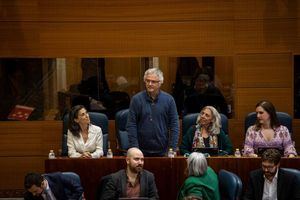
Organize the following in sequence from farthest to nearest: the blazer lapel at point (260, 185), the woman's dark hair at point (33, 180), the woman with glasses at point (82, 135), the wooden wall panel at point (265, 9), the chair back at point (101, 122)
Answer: the wooden wall panel at point (265, 9) → the chair back at point (101, 122) → the woman with glasses at point (82, 135) → the blazer lapel at point (260, 185) → the woman's dark hair at point (33, 180)

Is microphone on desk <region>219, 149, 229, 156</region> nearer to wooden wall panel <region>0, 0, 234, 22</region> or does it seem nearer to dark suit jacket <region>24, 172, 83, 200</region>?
dark suit jacket <region>24, 172, 83, 200</region>

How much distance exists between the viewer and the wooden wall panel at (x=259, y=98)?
7898 mm

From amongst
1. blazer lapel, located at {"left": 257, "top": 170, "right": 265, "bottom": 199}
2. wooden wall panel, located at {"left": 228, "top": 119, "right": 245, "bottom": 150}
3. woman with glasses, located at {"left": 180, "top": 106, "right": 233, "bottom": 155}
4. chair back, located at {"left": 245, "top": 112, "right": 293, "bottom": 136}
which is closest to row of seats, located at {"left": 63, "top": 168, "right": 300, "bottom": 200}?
blazer lapel, located at {"left": 257, "top": 170, "right": 265, "bottom": 199}

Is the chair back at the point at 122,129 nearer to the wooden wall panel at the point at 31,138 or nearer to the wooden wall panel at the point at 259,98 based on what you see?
the wooden wall panel at the point at 31,138

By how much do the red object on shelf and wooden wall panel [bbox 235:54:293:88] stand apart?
2.61 metres

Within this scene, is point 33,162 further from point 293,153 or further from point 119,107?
point 293,153

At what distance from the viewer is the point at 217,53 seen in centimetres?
788

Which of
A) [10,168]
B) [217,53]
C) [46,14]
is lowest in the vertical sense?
[10,168]

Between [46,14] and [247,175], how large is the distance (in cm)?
322

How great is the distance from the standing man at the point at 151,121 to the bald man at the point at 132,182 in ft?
2.16

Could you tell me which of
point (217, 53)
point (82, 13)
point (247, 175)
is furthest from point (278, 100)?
point (82, 13)

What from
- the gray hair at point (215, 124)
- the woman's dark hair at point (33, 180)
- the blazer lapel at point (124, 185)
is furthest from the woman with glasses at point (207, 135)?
the woman's dark hair at point (33, 180)

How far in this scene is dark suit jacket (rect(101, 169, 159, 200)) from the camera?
18.5ft

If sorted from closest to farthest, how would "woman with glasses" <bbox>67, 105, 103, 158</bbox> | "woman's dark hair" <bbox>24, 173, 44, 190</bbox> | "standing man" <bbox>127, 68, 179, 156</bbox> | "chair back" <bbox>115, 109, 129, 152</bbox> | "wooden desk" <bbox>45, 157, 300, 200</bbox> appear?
"woman's dark hair" <bbox>24, 173, 44, 190</bbox>
"wooden desk" <bbox>45, 157, 300, 200</bbox>
"standing man" <bbox>127, 68, 179, 156</bbox>
"woman with glasses" <bbox>67, 105, 103, 158</bbox>
"chair back" <bbox>115, 109, 129, 152</bbox>
